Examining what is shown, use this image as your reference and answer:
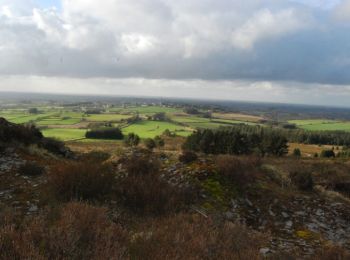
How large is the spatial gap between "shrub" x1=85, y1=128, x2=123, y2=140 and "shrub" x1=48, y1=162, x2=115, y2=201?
48.9 metres

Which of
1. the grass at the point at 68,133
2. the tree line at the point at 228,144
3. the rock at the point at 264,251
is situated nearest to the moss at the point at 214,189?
the rock at the point at 264,251

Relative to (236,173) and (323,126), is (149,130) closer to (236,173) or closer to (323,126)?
(236,173)

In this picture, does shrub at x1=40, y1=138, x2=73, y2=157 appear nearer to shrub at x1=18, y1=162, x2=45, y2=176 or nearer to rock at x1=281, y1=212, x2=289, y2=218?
shrub at x1=18, y1=162, x2=45, y2=176

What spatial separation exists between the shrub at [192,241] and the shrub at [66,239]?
451 mm

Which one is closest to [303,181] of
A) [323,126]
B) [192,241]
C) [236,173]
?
[236,173]

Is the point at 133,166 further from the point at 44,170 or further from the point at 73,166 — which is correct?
the point at 44,170

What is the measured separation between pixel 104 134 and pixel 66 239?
176ft

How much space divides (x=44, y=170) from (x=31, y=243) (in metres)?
6.84

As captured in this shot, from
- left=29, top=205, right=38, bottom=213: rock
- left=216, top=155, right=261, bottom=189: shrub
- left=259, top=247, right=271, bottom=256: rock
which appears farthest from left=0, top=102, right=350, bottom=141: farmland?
left=259, top=247, right=271, bottom=256: rock

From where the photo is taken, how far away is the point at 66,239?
4.29m

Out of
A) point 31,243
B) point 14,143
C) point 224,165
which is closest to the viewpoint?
point 31,243

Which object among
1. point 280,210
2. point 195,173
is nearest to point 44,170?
point 195,173

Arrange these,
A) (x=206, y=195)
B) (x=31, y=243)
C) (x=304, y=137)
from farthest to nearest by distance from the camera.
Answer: (x=304, y=137) < (x=206, y=195) < (x=31, y=243)

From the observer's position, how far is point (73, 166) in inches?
315
